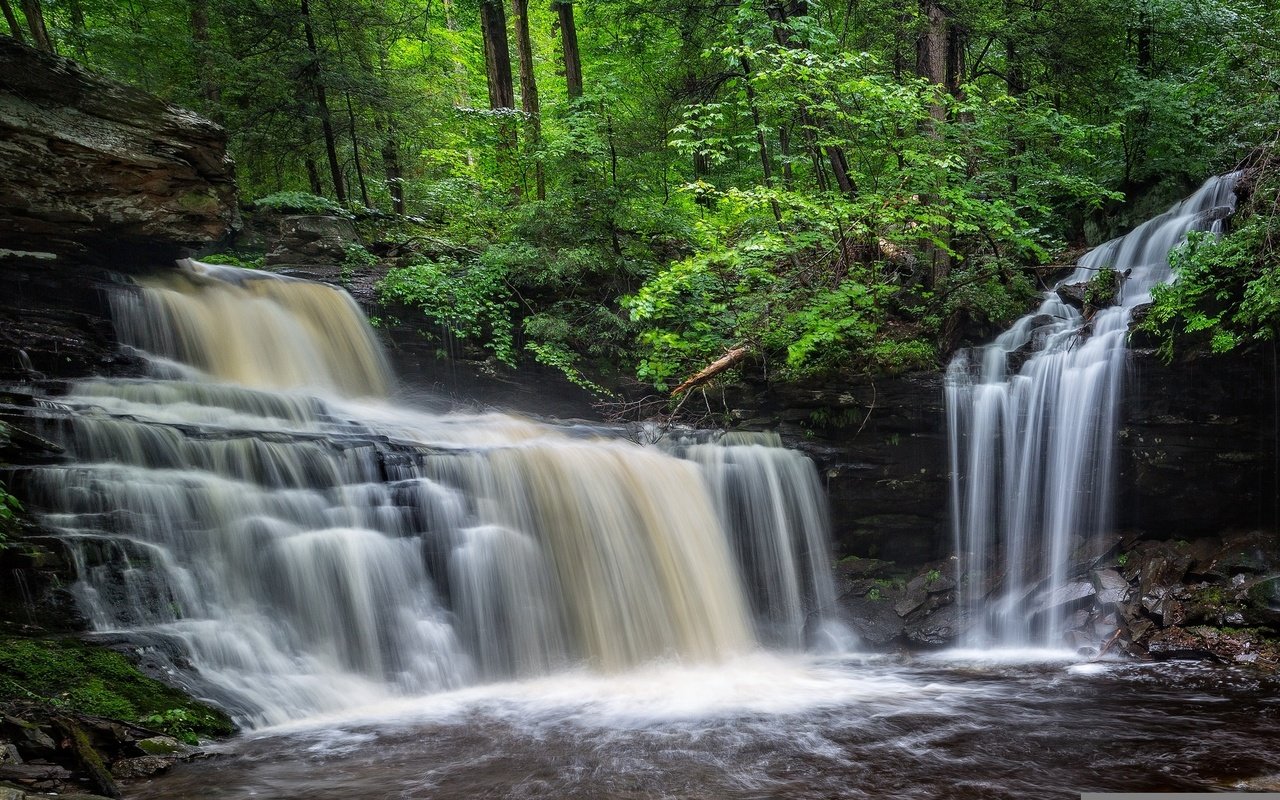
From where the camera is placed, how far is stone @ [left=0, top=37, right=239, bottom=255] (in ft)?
28.0

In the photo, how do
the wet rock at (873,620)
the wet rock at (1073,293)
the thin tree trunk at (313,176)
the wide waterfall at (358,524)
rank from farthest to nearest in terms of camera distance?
1. the thin tree trunk at (313,176)
2. the wet rock at (1073,293)
3. the wet rock at (873,620)
4. the wide waterfall at (358,524)

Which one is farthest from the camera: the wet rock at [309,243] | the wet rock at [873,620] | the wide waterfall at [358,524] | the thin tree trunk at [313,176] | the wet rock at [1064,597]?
the thin tree trunk at [313,176]

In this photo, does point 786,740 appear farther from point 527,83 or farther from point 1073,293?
point 527,83

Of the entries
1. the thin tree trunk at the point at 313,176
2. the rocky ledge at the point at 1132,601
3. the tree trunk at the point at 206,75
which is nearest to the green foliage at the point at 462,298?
the thin tree trunk at the point at 313,176

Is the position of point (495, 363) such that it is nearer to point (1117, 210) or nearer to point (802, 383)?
point (802, 383)

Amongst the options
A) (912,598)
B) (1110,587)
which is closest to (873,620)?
(912,598)

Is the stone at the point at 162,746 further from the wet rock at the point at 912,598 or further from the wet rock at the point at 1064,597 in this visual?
the wet rock at the point at 1064,597

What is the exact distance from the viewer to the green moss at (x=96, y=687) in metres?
4.64

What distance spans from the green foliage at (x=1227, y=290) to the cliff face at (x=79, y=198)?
1102 cm

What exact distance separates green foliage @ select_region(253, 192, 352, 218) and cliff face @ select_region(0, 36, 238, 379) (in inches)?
97.7

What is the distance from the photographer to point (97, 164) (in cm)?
891

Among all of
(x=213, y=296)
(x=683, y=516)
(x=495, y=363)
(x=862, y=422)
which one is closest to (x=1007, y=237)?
(x=862, y=422)

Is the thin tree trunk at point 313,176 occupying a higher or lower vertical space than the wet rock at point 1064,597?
higher

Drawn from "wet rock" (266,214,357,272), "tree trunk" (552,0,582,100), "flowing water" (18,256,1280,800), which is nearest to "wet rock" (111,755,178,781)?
"flowing water" (18,256,1280,800)
